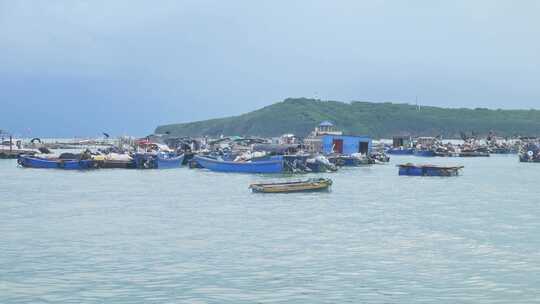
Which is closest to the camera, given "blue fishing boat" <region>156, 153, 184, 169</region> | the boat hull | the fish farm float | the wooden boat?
the wooden boat

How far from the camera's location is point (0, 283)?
16.9 m

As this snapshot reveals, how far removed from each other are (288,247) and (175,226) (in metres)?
6.12

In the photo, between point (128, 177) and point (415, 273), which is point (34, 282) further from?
point (128, 177)

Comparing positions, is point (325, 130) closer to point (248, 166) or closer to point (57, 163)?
point (248, 166)

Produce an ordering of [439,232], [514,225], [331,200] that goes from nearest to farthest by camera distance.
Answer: [439,232] → [514,225] → [331,200]

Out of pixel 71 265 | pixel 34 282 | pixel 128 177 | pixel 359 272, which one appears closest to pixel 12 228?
pixel 71 265

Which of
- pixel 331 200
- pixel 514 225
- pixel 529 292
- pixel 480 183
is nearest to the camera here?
pixel 529 292

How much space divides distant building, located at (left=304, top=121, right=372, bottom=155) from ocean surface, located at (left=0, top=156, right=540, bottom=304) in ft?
106

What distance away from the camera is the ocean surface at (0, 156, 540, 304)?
53.9ft

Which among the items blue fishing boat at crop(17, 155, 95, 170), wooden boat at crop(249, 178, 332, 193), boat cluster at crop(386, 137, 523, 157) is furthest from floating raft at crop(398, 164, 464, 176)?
boat cluster at crop(386, 137, 523, 157)

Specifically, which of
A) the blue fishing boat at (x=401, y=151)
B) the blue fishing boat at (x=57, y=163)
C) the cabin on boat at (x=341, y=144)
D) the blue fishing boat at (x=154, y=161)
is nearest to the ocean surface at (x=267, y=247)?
the blue fishing boat at (x=57, y=163)

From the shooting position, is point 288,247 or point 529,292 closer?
point 529,292

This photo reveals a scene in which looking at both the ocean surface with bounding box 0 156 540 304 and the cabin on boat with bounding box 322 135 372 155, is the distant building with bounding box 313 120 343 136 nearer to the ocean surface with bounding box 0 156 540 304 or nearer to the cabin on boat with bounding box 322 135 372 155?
the cabin on boat with bounding box 322 135 372 155

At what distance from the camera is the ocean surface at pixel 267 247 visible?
647 inches
